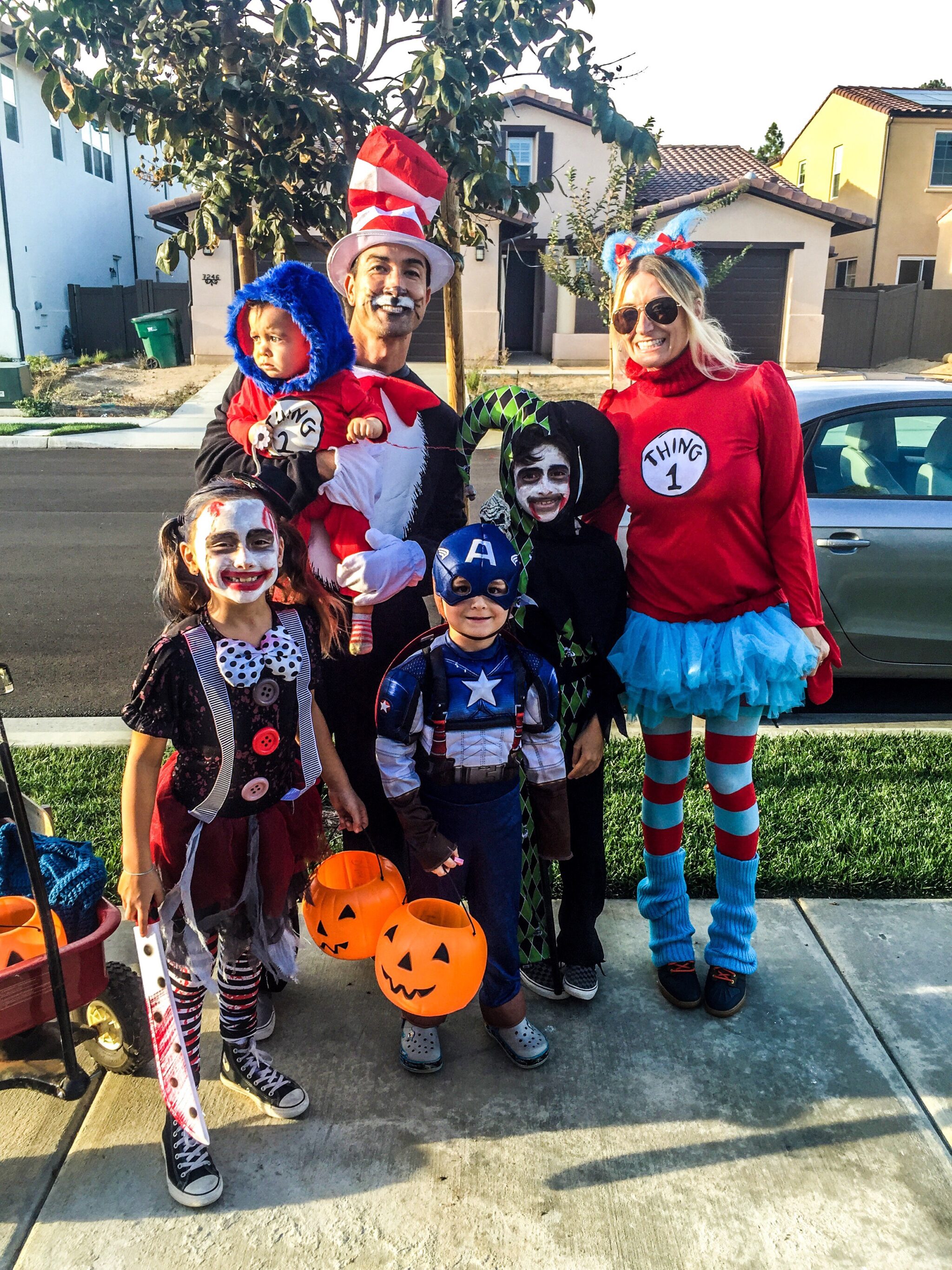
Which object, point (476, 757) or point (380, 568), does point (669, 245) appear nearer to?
point (380, 568)

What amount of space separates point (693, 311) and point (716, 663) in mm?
912

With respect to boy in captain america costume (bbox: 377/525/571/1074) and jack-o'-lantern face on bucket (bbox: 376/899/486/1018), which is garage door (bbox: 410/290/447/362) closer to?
boy in captain america costume (bbox: 377/525/571/1074)

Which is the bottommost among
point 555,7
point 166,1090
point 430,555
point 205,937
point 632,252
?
point 166,1090

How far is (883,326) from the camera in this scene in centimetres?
2567

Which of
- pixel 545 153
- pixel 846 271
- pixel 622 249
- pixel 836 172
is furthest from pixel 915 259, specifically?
pixel 622 249

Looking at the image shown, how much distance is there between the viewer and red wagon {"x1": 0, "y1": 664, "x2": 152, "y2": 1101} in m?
2.19

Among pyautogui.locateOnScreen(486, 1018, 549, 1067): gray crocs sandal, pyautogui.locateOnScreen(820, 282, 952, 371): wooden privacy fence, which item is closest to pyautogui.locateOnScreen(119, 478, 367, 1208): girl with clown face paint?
pyautogui.locateOnScreen(486, 1018, 549, 1067): gray crocs sandal

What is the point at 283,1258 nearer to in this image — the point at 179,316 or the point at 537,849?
the point at 537,849

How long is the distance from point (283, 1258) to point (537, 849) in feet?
3.79

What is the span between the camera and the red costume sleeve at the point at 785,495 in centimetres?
257

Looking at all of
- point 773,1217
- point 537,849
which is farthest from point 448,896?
point 773,1217

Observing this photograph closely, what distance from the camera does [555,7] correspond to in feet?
10.4

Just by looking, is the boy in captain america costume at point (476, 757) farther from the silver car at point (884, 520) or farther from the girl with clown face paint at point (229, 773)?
the silver car at point (884, 520)

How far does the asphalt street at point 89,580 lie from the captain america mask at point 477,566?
3248 millimetres
